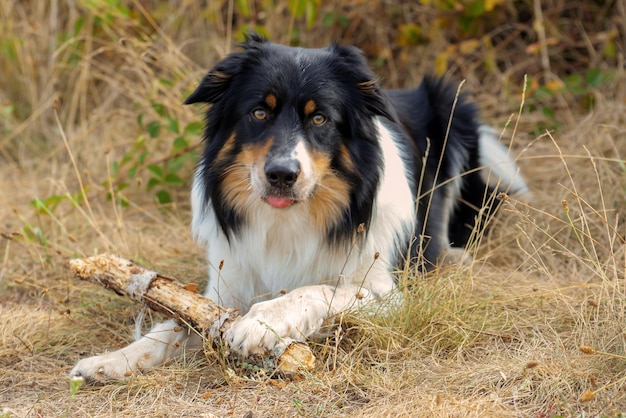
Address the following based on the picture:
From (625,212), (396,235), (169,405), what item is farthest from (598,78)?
(169,405)

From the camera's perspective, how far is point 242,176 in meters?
3.30

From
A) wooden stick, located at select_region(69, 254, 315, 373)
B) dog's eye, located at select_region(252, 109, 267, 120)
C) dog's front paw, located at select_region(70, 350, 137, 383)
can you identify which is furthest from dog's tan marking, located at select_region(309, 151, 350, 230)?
dog's front paw, located at select_region(70, 350, 137, 383)

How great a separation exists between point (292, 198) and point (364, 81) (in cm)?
61

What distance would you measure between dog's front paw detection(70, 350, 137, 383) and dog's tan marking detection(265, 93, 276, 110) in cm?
116

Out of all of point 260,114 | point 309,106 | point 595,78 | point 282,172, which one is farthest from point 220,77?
point 595,78

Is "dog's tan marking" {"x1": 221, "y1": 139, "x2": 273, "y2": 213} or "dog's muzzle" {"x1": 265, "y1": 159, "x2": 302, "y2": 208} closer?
"dog's muzzle" {"x1": 265, "y1": 159, "x2": 302, "y2": 208}

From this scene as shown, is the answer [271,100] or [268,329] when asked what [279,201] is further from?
[268,329]

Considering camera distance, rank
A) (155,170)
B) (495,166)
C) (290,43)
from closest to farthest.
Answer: (495,166) < (155,170) < (290,43)

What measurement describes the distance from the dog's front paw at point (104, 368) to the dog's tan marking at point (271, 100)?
116 centimetres

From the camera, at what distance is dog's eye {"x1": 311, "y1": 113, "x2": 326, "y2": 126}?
325 centimetres

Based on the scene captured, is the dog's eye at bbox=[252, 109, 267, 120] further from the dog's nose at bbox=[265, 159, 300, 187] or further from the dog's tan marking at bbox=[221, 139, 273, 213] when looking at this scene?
the dog's nose at bbox=[265, 159, 300, 187]

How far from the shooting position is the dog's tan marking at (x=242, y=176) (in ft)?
10.5

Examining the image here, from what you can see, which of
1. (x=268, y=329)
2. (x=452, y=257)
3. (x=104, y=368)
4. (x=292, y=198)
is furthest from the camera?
(x=452, y=257)

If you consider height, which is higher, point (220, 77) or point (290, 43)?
point (220, 77)
